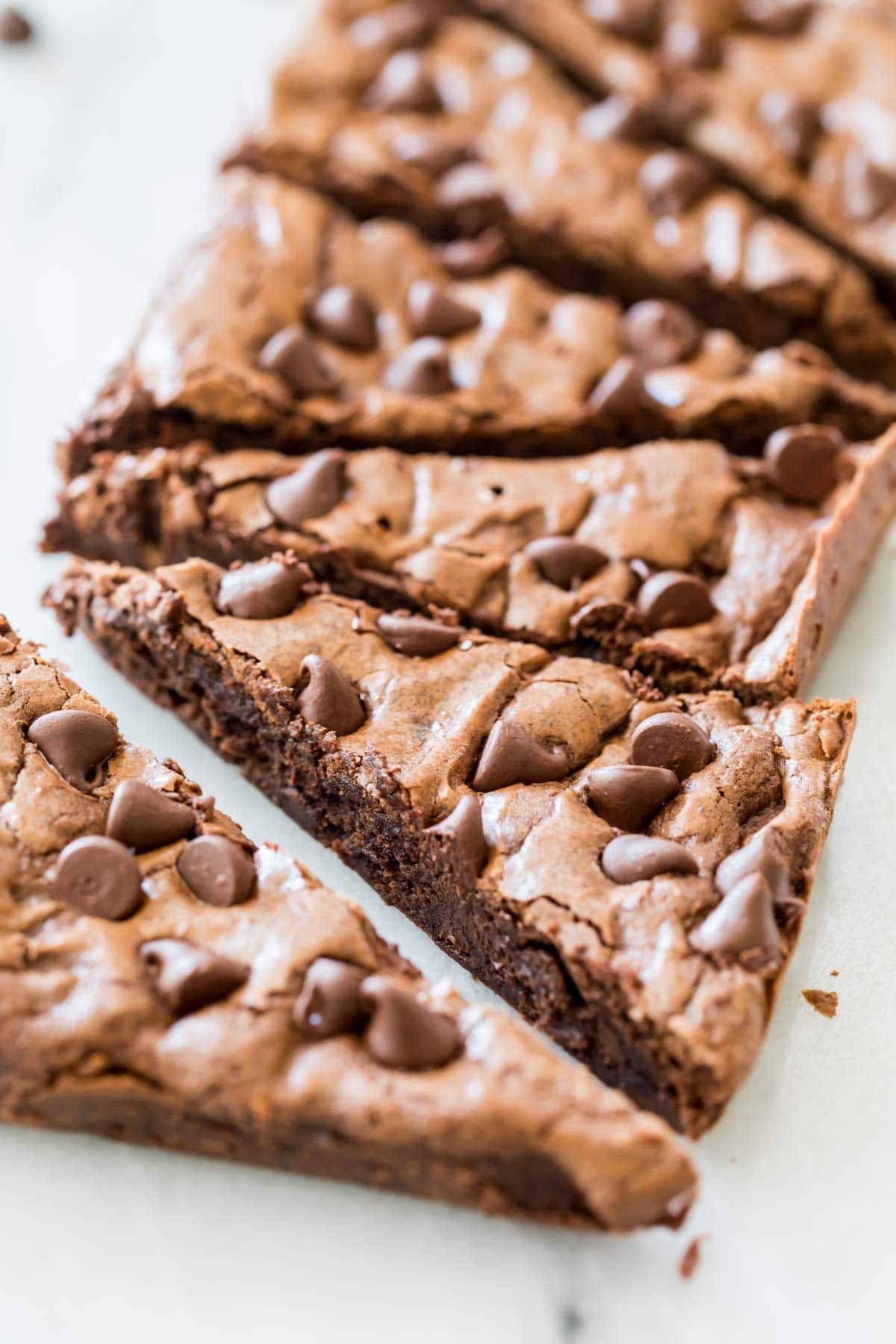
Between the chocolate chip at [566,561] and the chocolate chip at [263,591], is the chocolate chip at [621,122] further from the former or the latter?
the chocolate chip at [263,591]

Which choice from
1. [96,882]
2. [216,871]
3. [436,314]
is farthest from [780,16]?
[96,882]

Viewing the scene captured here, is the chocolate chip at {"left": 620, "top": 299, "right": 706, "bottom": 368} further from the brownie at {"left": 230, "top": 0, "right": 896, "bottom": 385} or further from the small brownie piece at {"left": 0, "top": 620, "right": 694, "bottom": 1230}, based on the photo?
the small brownie piece at {"left": 0, "top": 620, "right": 694, "bottom": 1230}

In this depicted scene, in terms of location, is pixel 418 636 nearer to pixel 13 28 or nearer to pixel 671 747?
pixel 671 747

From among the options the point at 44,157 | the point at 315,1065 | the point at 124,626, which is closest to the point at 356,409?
the point at 124,626

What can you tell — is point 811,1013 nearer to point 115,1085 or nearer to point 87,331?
point 115,1085

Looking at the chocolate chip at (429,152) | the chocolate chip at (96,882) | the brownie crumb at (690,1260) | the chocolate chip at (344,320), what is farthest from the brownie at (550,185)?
the brownie crumb at (690,1260)

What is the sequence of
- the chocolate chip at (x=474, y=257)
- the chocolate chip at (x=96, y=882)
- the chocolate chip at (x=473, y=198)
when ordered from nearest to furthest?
the chocolate chip at (x=96, y=882)
the chocolate chip at (x=474, y=257)
the chocolate chip at (x=473, y=198)
